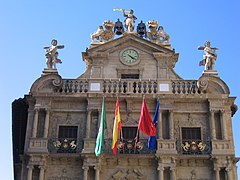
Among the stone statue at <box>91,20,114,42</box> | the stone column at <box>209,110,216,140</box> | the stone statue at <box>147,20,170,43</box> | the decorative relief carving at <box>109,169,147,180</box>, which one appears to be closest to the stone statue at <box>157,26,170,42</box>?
the stone statue at <box>147,20,170,43</box>

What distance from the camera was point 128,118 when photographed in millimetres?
28891

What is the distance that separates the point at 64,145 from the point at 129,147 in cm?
367

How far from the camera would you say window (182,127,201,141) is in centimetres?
2844

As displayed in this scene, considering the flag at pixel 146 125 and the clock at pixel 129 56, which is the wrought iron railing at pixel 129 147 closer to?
the flag at pixel 146 125

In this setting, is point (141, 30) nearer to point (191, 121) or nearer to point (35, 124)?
point (191, 121)

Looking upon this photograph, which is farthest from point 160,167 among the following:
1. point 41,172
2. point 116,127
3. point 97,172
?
point 41,172

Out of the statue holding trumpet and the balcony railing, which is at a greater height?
the statue holding trumpet

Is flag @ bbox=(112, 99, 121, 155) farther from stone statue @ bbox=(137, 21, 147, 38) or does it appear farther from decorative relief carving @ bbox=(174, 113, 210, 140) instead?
stone statue @ bbox=(137, 21, 147, 38)

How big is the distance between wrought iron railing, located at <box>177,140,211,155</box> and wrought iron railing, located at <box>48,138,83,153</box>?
18.6 ft

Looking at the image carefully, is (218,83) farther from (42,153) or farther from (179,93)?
(42,153)

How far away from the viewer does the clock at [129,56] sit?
3097 centimetres

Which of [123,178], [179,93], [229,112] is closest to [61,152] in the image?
[123,178]

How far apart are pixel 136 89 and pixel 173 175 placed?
18.6ft

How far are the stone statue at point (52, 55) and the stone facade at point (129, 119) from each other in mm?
643
